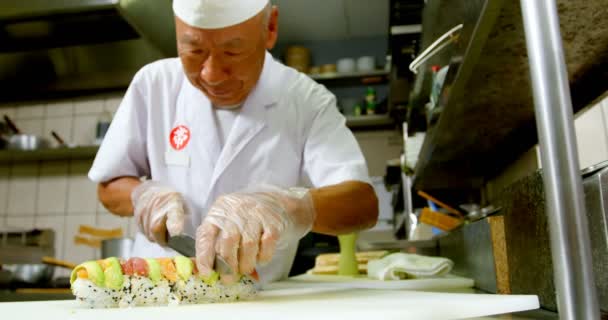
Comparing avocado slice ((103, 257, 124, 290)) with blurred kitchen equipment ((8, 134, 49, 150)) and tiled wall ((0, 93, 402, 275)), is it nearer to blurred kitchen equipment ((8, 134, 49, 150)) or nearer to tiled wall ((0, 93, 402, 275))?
tiled wall ((0, 93, 402, 275))

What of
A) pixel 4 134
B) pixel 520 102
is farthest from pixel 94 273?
pixel 4 134

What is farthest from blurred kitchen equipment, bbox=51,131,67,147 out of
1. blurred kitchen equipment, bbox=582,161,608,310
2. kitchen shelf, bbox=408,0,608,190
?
blurred kitchen equipment, bbox=582,161,608,310

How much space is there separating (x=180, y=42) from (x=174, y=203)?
395 millimetres

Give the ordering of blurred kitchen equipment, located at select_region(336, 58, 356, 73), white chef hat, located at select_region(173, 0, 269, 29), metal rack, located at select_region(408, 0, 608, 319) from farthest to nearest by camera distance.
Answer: blurred kitchen equipment, located at select_region(336, 58, 356, 73)
white chef hat, located at select_region(173, 0, 269, 29)
metal rack, located at select_region(408, 0, 608, 319)

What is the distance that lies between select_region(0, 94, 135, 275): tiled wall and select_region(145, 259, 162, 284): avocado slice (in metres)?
2.82

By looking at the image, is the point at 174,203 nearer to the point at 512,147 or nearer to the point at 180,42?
the point at 180,42

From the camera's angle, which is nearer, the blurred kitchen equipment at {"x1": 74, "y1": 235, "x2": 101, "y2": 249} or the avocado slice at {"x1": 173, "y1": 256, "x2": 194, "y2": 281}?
the avocado slice at {"x1": 173, "y1": 256, "x2": 194, "y2": 281}

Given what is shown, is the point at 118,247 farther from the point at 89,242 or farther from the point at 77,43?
the point at 77,43

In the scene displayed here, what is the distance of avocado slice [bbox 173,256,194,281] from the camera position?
2.92ft

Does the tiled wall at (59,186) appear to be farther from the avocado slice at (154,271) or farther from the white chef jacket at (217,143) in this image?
the avocado slice at (154,271)

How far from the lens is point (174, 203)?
1.03m

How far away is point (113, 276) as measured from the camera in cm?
86

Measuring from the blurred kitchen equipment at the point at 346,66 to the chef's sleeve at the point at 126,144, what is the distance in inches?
88.1

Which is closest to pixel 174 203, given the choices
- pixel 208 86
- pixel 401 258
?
pixel 208 86
